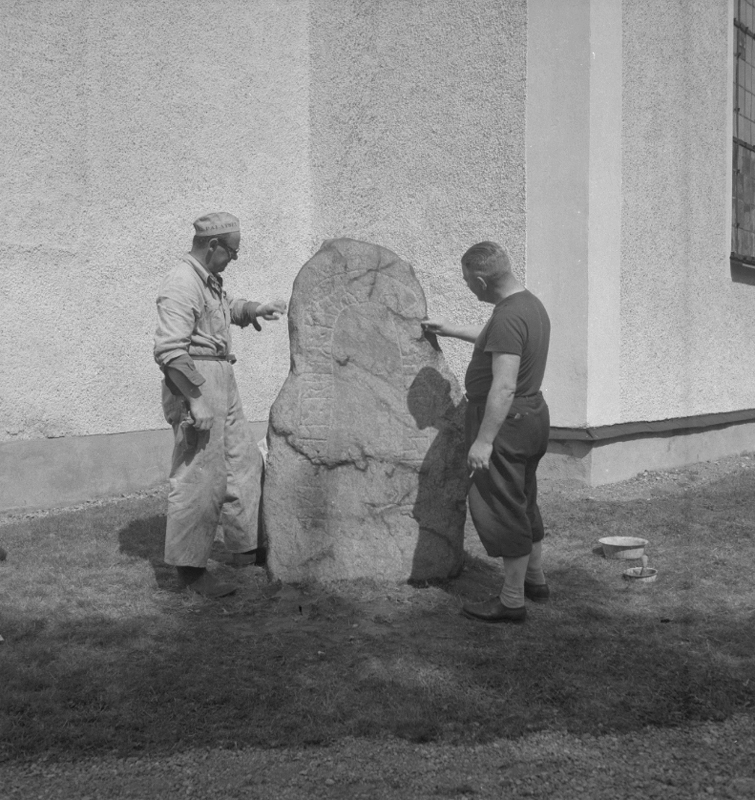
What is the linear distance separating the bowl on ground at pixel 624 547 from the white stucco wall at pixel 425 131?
120 inches

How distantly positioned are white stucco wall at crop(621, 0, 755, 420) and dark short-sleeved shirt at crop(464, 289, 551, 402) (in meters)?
3.99

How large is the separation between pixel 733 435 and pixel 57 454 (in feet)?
22.6

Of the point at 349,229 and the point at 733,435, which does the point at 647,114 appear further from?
the point at 733,435

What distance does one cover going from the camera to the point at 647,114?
8188mm

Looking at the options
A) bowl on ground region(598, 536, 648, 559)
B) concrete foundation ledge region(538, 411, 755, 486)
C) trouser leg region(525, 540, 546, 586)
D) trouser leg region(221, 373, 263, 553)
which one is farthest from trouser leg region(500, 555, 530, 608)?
concrete foundation ledge region(538, 411, 755, 486)

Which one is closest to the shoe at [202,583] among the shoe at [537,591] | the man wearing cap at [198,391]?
the man wearing cap at [198,391]

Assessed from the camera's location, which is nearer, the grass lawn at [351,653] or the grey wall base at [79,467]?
the grass lawn at [351,653]

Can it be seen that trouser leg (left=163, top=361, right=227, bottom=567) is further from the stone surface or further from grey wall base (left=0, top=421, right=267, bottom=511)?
→ grey wall base (left=0, top=421, right=267, bottom=511)

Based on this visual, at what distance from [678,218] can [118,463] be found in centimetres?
568

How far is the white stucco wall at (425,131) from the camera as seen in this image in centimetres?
793

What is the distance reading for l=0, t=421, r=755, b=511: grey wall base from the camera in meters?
7.20

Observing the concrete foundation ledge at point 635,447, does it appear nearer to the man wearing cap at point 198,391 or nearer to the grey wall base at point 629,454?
the grey wall base at point 629,454

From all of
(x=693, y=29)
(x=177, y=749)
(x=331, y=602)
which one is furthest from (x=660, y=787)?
(x=693, y=29)

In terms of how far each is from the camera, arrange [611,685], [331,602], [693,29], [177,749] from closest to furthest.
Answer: [177,749], [611,685], [331,602], [693,29]
